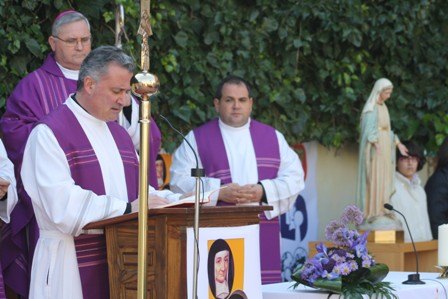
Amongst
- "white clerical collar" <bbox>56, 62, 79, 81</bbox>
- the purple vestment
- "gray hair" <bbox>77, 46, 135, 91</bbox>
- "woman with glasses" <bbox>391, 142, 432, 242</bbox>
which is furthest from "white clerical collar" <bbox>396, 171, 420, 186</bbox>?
"gray hair" <bbox>77, 46, 135, 91</bbox>

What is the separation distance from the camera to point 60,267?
5113mm

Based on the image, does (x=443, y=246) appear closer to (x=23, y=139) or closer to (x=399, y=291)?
(x=399, y=291)

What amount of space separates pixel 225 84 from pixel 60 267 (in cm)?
283

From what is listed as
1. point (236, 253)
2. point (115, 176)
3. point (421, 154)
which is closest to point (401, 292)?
point (236, 253)

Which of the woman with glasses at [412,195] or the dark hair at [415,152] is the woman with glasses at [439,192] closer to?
the woman with glasses at [412,195]

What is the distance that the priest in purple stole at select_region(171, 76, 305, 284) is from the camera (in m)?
7.55

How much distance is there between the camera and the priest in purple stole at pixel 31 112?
20.1 ft

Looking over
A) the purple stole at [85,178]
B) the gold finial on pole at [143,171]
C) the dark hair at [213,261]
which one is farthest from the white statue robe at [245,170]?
the gold finial on pole at [143,171]

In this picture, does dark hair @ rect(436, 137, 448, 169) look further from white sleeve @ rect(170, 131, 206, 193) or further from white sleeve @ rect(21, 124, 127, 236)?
white sleeve @ rect(21, 124, 127, 236)

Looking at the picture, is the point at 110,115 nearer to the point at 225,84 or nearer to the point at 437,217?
the point at 225,84

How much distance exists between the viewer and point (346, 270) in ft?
16.8

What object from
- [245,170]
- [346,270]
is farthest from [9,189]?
[245,170]

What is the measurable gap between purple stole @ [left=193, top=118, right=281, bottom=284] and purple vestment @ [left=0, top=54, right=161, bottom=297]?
1.23 m

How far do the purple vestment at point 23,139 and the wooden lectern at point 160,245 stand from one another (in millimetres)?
1096
